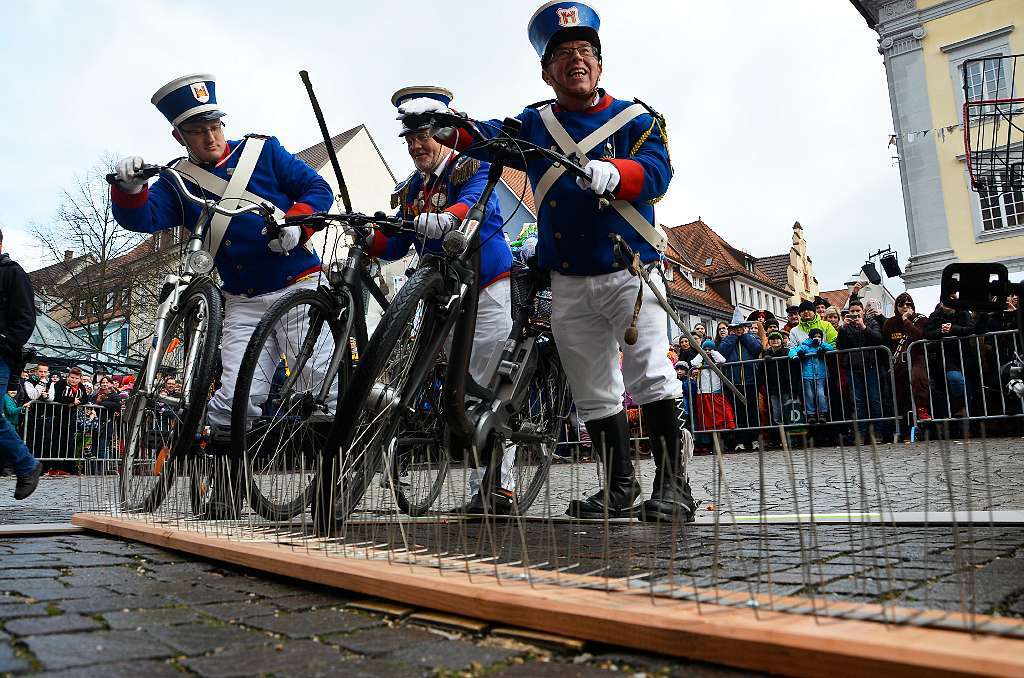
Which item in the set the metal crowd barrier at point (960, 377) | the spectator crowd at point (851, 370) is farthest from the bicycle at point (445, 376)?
the metal crowd barrier at point (960, 377)

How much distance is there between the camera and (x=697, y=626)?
62.2 inches

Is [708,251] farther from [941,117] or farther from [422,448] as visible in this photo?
[422,448]

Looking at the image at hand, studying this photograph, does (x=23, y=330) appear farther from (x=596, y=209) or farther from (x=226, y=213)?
(x=596, y=209)

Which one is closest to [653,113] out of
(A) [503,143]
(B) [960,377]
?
(A) [503,143]

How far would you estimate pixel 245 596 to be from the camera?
2.43m

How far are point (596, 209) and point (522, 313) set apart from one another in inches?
29.0

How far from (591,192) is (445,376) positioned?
1046 millimetres

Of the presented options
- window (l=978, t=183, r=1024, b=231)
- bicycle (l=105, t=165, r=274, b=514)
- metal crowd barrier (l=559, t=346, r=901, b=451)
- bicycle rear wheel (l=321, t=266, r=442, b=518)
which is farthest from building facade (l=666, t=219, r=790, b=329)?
bicycle rear wheel (l=321, t=266, r=442, b=518)

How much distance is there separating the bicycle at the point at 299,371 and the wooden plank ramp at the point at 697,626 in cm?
178

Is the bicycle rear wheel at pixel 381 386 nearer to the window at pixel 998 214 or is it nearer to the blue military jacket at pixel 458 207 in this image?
the blue military jacket at pixel 458 207

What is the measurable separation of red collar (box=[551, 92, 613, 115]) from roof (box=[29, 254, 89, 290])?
26.6 meters

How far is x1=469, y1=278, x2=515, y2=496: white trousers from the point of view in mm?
5031

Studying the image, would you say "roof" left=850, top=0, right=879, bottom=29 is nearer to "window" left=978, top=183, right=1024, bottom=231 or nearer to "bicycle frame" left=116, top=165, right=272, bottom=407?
"window" left=978, top=183, right=1024, bottom=231

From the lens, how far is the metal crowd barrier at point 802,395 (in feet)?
35.6
